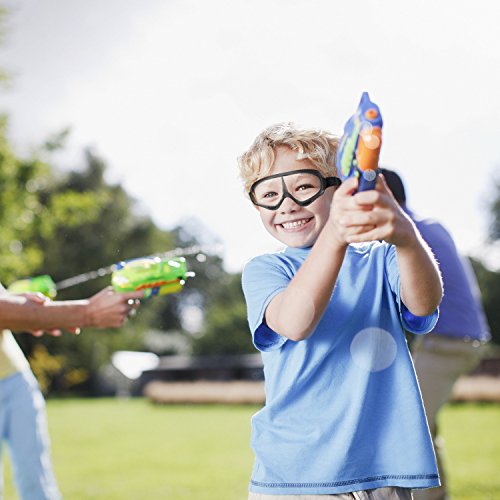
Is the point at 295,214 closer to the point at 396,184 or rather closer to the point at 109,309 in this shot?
the point at 109,309

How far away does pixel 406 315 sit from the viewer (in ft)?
6.73

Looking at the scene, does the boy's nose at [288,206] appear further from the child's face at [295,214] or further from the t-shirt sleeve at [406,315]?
the t-shirt sleeve at [406,315]

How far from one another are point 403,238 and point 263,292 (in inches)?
21.2

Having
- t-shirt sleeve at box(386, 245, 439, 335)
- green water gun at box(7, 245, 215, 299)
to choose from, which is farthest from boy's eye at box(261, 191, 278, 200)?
green water gun at box(7, 245, 215, 299)

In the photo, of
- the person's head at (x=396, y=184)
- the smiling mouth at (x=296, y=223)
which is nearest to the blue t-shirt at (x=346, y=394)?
the smiling mouth at (x=296, y=223)

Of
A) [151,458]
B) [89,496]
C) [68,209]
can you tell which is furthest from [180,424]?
[89,496]

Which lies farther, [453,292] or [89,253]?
[89,253]

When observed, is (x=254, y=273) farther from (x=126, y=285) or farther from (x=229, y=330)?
(x=229, y=330)

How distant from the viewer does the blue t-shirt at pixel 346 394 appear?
2.01 m

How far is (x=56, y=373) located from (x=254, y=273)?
32.7 metres

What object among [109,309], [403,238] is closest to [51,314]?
[109,309]

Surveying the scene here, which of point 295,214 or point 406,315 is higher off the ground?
point 295,214

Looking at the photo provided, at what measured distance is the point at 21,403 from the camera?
3914 millimetres

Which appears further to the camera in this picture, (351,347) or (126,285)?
(126,285)
